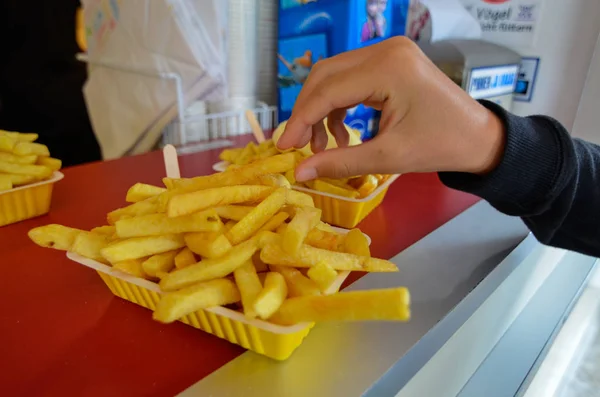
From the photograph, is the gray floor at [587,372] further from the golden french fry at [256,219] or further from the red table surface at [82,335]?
the golden french fry at [256,219]

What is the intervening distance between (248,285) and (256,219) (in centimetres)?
9

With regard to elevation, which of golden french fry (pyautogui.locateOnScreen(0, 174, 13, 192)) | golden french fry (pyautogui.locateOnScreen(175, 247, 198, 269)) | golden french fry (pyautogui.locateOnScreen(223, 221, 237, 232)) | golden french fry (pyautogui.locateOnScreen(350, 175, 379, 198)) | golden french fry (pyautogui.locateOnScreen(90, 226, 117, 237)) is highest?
golden french fry (pyautogui.locateOnScreen(223, 221, 237, 232))

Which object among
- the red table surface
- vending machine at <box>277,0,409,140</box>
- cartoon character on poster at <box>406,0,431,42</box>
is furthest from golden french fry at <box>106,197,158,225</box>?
cartoon character on poster at <box>406,0,431,42</box>

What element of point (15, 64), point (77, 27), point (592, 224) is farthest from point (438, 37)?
point (15, 64)

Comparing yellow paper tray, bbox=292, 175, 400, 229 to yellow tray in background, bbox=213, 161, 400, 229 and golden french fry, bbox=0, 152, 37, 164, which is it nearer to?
yellow tray in background, bbox=213, 161, 400, 229

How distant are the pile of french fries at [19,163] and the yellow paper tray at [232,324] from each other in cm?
34

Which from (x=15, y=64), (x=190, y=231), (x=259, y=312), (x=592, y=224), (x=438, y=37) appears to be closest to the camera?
(x=259, y=312)

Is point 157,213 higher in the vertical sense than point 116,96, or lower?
higher

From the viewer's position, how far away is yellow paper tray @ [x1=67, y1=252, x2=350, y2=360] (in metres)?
0.44

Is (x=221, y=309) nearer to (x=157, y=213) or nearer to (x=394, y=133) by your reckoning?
(x=157, y=213)

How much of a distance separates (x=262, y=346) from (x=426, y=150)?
34 cm

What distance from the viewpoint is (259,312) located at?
0.41 meters

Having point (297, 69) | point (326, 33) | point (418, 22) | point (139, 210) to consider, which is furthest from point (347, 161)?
point (418, 22)

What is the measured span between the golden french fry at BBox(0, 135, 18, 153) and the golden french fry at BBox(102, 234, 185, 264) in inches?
17.3
